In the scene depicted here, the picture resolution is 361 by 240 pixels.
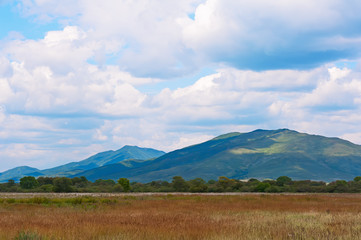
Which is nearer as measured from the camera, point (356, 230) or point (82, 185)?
point (356, 230)

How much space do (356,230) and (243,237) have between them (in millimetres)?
5576

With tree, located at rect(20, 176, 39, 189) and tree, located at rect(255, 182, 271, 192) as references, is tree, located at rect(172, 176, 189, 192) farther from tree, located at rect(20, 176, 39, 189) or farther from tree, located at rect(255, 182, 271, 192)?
tree, located at rect(20, 176, 39, 189)

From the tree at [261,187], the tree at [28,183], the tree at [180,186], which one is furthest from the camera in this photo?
the tree at [180,186]

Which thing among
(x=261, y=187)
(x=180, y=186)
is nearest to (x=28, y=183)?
(x=180, y=186)

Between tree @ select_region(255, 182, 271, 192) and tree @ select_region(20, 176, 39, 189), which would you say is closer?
tree @ select_region(20, 176, 39, 189)

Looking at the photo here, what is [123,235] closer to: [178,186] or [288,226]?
[288,226]

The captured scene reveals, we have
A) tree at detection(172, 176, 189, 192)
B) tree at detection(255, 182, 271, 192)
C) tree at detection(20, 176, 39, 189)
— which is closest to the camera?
tree at detection(20, 176, 39, 189)

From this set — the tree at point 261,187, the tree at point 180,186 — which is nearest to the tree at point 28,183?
the tree at point 180,186

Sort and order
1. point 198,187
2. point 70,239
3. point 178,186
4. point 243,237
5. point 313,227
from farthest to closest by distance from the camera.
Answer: point 178,186 → point 198,187 → point 313,227 → point 243,237 → point 70,239

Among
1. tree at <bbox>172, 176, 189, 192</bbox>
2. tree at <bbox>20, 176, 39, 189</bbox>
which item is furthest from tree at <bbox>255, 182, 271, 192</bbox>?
tree at <bbox>20, 176, 39, 189</bbox>

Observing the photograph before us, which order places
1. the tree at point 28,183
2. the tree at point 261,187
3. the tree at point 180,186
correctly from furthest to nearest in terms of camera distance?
the tree at point 180,186 < the tree at point 261,187 < the tree at point 28,183

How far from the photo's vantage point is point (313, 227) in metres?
18.1

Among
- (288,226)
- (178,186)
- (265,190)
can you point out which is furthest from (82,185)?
(288,226)

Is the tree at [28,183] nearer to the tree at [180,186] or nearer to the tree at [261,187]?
the tree at [180,186]
